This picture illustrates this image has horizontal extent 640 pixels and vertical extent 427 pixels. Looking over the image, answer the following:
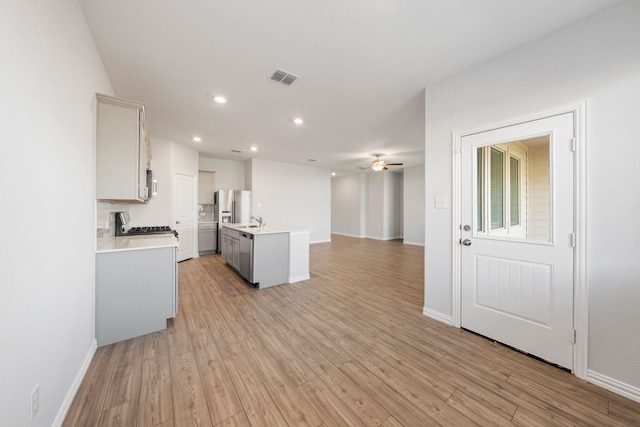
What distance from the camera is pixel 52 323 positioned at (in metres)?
1.34

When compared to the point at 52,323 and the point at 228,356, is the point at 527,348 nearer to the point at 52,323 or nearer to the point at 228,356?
the point at 228,356

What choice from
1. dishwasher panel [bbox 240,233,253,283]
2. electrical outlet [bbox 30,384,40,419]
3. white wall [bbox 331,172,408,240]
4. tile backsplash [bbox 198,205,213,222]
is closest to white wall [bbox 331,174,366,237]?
white wall [bbox 331,172,408,240]

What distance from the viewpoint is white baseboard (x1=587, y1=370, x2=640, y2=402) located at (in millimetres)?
1599

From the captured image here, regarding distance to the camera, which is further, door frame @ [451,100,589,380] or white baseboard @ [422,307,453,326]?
white baseboard @ [422,307,453,326]

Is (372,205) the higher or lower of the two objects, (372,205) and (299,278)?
the higher

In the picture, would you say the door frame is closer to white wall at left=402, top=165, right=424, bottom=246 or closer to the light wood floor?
the light wood floor

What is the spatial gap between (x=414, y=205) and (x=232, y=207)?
20.7ft

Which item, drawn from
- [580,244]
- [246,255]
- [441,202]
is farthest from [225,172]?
[580,244]

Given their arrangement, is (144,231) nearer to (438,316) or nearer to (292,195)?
(438,316)

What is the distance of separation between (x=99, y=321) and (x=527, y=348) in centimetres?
395

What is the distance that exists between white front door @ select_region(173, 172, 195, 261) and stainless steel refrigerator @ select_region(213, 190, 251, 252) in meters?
0.74

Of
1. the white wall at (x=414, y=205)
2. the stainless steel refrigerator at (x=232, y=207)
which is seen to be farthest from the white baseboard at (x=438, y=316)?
the white wall at (x=414, y=205)

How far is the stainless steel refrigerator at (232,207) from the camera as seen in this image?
21.6 ft

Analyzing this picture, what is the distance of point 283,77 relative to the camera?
272cm
